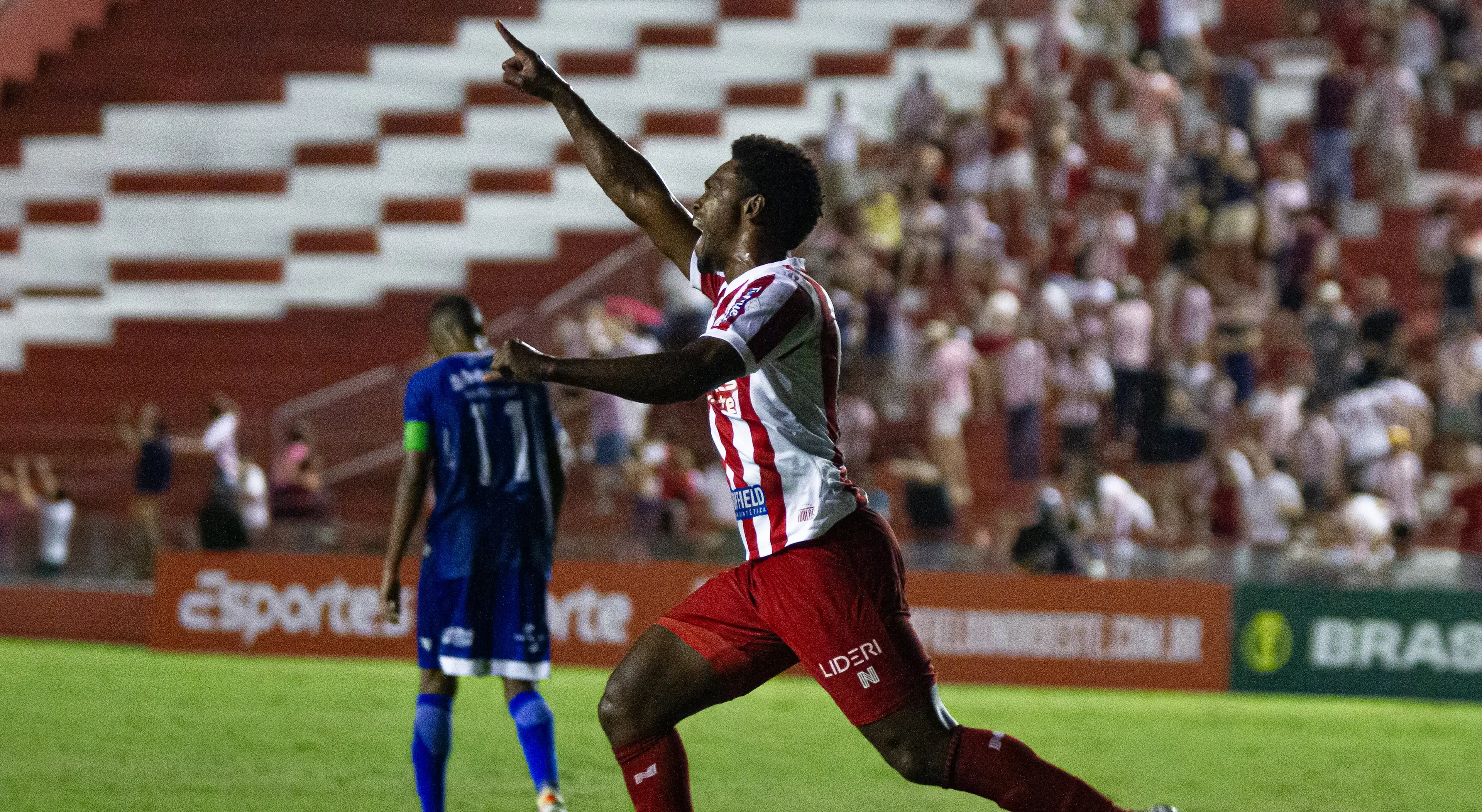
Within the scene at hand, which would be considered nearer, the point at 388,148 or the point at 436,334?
the point at 436,334

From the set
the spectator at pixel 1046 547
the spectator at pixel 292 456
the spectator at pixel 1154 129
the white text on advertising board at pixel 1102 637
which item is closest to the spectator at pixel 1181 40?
the spectator at pixel 1154 129

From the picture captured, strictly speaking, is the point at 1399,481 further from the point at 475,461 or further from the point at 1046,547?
the point at 475,461

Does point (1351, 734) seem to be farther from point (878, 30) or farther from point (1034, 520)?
point (878, 30)

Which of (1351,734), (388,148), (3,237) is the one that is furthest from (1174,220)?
(3,237)

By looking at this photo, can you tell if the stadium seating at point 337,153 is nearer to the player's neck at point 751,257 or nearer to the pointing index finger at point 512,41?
the pointing index finger at point 512,41

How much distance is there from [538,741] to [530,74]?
2503mm

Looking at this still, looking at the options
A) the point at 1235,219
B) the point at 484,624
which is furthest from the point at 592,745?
the point at 1235,219

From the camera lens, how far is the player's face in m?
5.35

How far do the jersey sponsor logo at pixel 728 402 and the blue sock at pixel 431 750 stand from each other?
218 cm

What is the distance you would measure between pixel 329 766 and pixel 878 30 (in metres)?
19.2

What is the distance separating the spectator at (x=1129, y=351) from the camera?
55.7 ft

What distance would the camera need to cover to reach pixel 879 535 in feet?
17.4

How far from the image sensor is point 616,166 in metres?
6.12

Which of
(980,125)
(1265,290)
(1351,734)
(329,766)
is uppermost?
(980,125)
